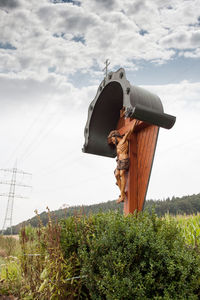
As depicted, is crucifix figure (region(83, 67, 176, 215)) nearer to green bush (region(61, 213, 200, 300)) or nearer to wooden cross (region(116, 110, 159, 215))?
wooden cross (region(116, 110, 159, 215))

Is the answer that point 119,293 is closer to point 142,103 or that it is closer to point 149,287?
point 149,287

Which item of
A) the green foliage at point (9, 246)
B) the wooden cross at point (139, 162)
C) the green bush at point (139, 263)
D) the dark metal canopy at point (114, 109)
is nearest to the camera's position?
the green bush at point (139, 263)

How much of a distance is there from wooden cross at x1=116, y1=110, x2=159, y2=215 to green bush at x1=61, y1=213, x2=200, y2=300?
197 centimetres

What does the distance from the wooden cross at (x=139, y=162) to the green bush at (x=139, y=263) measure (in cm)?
197

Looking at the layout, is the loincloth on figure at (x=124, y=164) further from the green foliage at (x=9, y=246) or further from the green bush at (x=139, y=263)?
the green foliage at (x=9, y=246)

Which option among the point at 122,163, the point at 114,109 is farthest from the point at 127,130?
the point at 114,109

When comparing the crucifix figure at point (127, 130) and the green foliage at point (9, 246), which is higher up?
the crucifix figure at point (127, 130)

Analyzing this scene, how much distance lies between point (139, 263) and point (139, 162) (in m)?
2.88

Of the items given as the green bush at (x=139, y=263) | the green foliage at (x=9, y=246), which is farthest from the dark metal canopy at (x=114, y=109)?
the green foliage at (x=9, y=246)

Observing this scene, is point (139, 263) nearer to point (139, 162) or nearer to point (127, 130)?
point (139, 162)

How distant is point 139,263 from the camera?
269 cm

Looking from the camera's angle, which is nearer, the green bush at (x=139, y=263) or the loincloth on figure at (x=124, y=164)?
the green bush at (x=139, y=263)

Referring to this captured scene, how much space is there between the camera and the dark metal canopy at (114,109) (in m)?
4.66

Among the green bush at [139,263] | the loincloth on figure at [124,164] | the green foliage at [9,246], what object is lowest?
the green foliage at [9,246]
